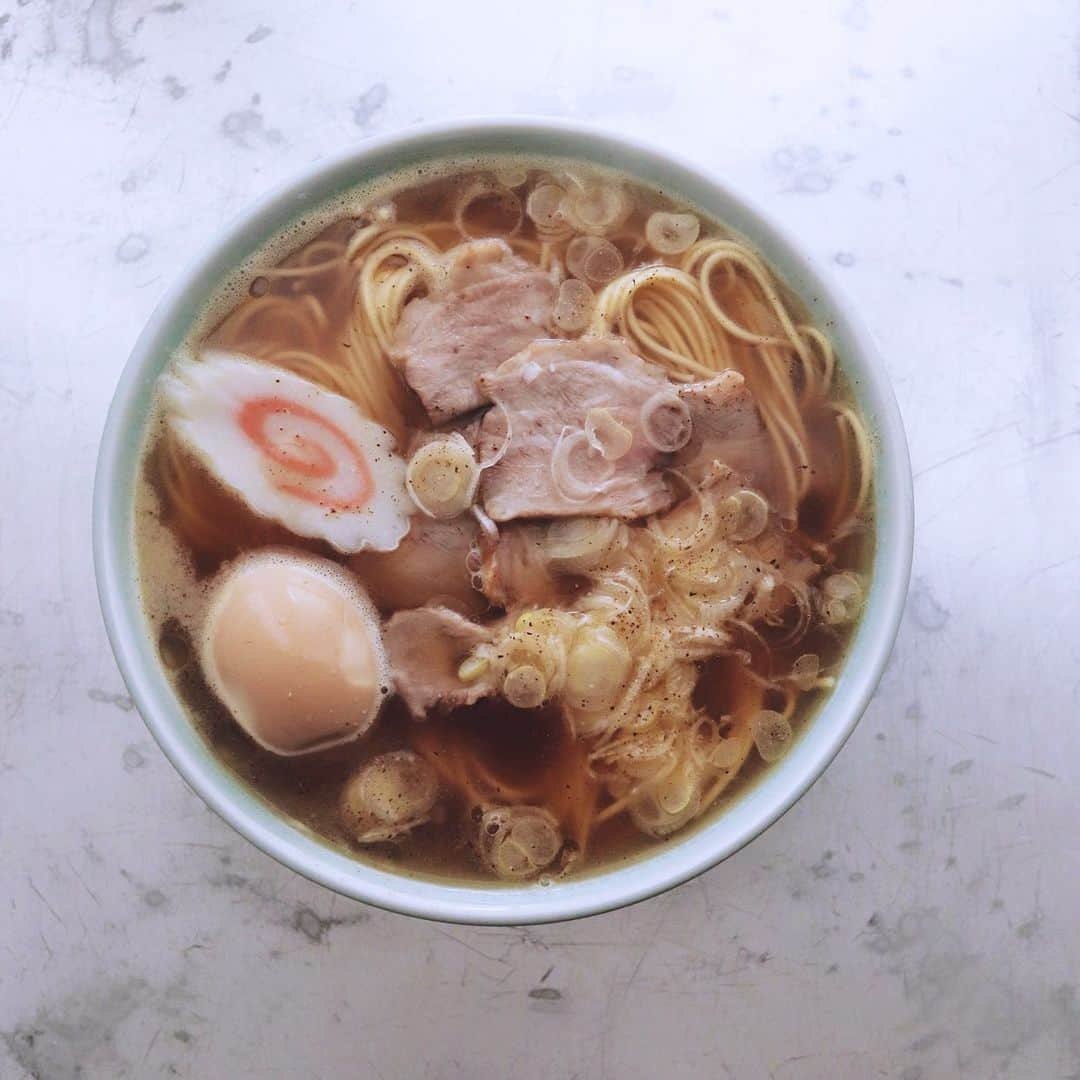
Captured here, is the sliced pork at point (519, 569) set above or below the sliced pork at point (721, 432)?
below

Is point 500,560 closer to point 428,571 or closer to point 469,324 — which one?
point 428,571

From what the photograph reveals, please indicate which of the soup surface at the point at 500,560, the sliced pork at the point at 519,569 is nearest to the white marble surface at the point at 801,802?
the soup surface at the point at 500,560

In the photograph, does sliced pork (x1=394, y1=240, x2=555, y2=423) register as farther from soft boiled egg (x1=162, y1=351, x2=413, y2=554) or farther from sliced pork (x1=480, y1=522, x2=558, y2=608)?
sliced pork (x1=480, y1=522, x2=558, y2=608)

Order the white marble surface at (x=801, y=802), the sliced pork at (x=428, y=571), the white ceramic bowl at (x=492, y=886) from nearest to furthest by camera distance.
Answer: the white ceramic bowl at (x=492, y=886) → the sliced pork at (x=428, y=571) → the white marble surface at (x=801, y=802)

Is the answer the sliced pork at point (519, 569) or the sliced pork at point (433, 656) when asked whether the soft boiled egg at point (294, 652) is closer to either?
the sliced pork at point (433, 656)

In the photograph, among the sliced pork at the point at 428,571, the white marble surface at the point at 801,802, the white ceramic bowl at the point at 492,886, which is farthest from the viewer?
→ the white marble surface at the point at 801,802

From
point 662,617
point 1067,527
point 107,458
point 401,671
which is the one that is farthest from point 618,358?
point 1067,527

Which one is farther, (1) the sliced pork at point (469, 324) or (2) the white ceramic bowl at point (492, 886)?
(1) the sliced pork at point (469, 324)
